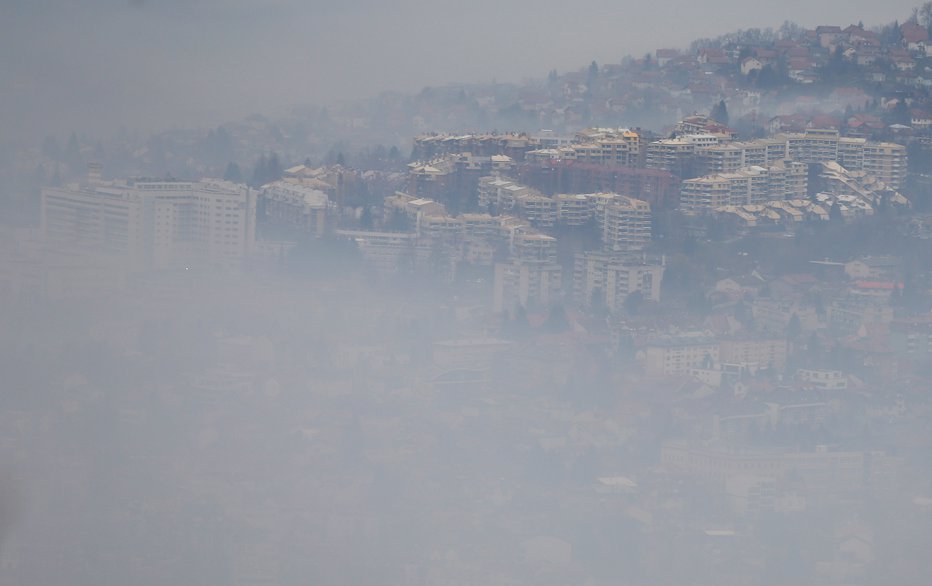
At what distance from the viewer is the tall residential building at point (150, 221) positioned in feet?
57.5

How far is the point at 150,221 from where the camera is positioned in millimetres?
17828

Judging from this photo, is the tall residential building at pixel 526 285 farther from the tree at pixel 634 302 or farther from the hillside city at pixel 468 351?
the tree at pixel 634 302

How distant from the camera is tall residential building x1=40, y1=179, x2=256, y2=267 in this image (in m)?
17.5

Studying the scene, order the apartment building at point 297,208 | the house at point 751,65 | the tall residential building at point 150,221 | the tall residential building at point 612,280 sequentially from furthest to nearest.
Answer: the house at point 751,65
the apartment building at point 297,208
the tall residential building at point 612,280
the tall residential building at point 150,221

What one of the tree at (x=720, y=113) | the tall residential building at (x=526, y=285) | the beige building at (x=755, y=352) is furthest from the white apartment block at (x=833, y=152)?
the beige building at (x=755, y=352)

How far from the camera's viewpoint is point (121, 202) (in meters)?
17.9

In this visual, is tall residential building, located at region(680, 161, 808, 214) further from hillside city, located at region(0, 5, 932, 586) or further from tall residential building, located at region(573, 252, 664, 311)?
tall residential building, located at region(573, 252, 664, 311)

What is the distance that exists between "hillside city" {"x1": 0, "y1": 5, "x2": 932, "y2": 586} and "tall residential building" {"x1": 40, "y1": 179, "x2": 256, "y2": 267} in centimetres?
3

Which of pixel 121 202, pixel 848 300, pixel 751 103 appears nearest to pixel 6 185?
pixel 121 202

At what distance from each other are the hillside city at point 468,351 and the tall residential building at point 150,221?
26 millimetres

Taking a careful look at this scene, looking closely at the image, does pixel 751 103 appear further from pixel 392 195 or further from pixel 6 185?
pixel 6 185

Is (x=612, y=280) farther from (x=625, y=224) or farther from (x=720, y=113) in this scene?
(x=720, y=113)

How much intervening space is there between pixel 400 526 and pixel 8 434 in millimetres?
2097

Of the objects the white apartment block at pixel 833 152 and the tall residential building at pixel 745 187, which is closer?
the tall residential building at pixel 745 187
